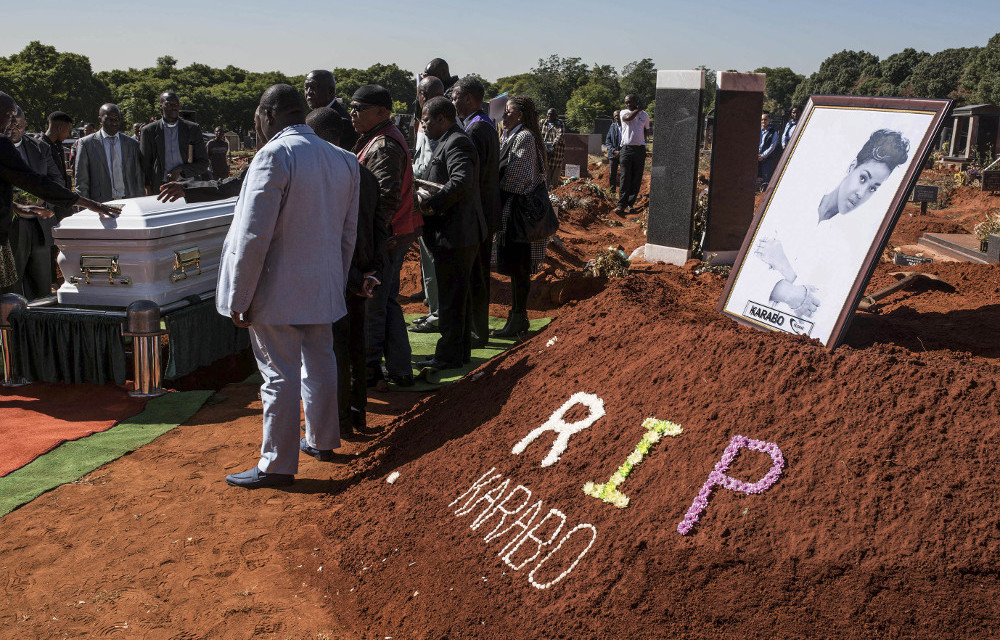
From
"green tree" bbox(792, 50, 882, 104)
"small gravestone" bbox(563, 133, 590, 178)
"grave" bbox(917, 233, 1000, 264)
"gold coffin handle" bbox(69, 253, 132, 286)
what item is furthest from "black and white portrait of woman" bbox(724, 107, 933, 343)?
"green tree" bbox(792, 50, 882, 104)

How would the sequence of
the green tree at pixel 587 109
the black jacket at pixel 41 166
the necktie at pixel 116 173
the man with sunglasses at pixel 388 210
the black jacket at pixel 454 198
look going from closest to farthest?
1. the man with sunglasses at pixel 388 210
2. the black jacket at pixel 454 198
3. the black jacket at pixel 41 166
4. the necktie at pixel 116 173
5. the green tree at pixel 587 109

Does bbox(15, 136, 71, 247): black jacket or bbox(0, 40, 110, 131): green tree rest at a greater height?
bbox(0, 40, 110, 131): green tree

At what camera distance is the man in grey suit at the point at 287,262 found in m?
3.52

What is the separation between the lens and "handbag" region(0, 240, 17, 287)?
580 centimetres

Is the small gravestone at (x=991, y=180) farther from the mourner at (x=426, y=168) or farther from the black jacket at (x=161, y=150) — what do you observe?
the black jacket at (x=161, y=150)

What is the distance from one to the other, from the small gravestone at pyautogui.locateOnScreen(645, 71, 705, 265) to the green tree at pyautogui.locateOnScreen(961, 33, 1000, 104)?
119 feet

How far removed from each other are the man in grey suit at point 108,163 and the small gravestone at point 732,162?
625 centimetres

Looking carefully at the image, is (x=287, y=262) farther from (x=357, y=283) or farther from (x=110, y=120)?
(x=110, y=120)

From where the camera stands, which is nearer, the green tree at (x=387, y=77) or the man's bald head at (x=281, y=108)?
the man's bald head at (x=281, y=108)

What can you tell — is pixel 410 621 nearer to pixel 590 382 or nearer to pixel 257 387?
pixel 590 382

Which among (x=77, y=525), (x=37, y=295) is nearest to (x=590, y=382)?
(x=77, y=525)

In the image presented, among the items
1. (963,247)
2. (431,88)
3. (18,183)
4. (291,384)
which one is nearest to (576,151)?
(963,247)

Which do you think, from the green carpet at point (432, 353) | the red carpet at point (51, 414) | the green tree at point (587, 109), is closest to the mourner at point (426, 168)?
the green carpet at point (432, 353)

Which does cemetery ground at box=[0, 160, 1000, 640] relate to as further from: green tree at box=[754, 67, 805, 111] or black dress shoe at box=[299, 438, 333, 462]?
green tree at box=[754, 67, 805, 111]
